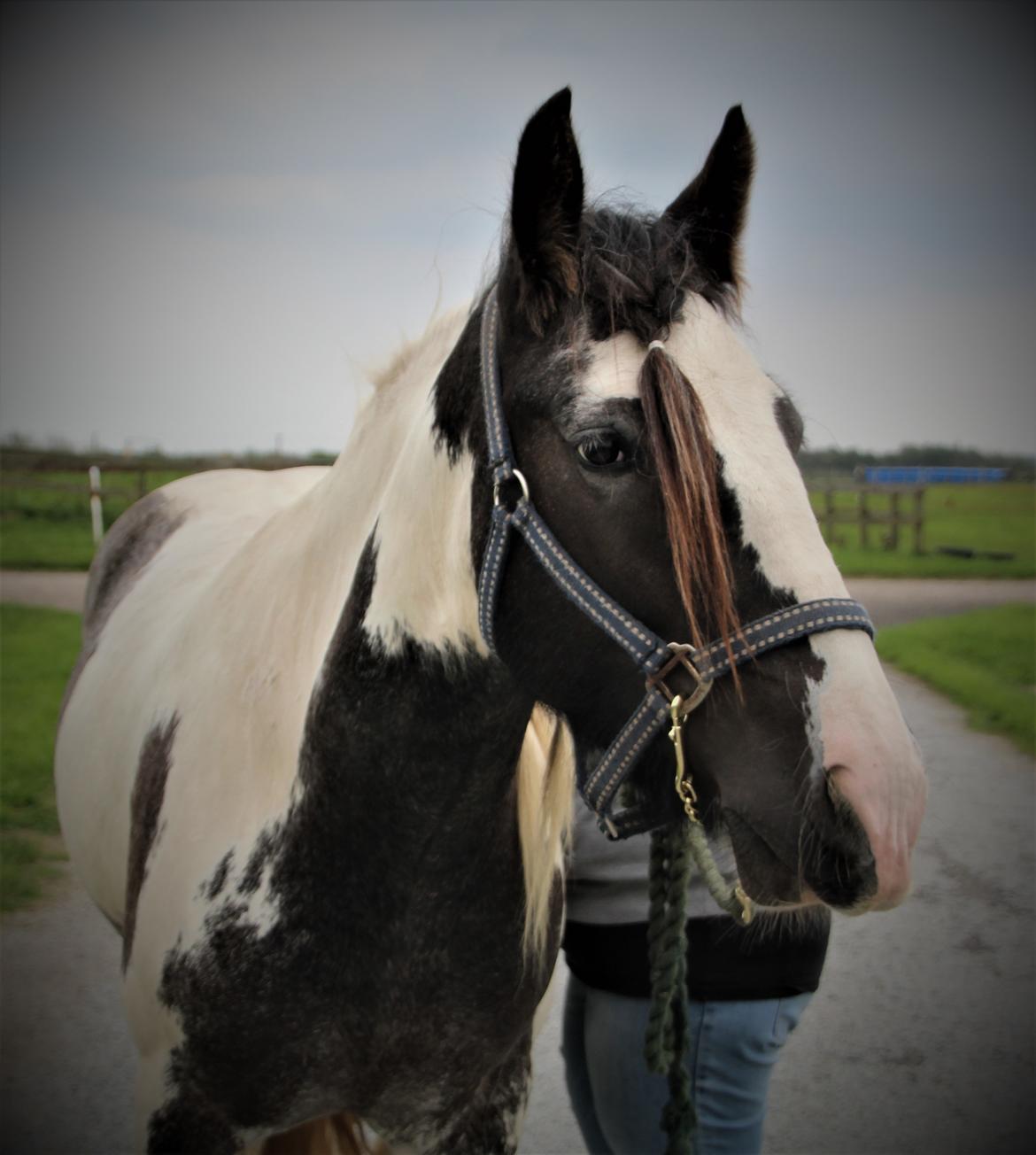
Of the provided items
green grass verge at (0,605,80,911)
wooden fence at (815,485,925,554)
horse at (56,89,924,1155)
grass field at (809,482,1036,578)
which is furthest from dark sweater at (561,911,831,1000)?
wooden fence at (815,485,925,554)

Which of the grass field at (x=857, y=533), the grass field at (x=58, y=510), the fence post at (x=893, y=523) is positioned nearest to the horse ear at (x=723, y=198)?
the grass field at (x=857, y=533)

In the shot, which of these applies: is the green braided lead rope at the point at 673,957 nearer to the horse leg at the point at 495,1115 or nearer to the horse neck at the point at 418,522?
the horse leg at the point at 495,1115

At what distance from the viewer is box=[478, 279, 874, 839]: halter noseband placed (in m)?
1.21

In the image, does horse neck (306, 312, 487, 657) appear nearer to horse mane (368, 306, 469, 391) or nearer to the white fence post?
horse mane (368, 306, 469, 391)

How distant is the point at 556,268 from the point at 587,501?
0.37 meters

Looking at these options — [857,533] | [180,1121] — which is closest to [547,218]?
[180,1121]

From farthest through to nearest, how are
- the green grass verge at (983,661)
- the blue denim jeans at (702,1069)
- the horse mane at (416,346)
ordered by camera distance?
the green grass verge at (983,661), the blue denim jeans at (702,1069), the horse mane at (416,346)

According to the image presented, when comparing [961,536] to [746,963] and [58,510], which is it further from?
[746,963]

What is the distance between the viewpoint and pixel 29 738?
6699 mm

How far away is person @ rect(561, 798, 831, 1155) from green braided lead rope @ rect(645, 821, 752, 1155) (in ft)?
0.85

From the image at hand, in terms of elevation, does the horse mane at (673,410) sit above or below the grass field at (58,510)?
above

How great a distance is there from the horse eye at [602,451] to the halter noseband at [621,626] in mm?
112

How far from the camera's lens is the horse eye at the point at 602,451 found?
1.33 meters

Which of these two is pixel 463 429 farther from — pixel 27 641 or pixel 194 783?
pixel 27 641
